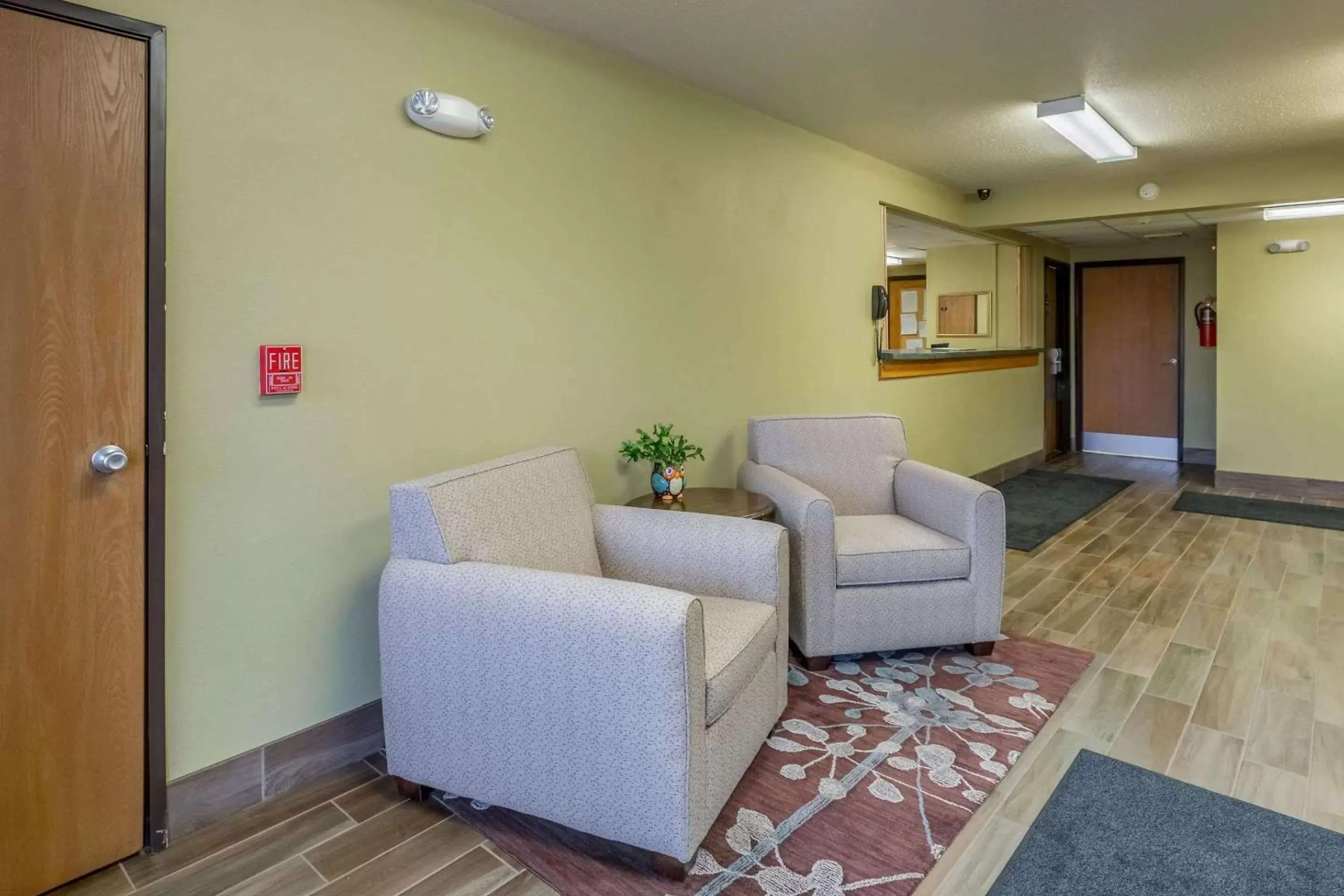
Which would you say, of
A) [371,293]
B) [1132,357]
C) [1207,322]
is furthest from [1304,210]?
[371,293]

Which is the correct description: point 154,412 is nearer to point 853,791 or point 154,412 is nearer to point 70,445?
point 70,445

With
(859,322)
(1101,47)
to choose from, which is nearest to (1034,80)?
(1101,47)

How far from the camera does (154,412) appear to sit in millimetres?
1837

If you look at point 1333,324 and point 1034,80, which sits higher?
point 1034,80

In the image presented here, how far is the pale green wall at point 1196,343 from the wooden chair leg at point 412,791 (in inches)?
312

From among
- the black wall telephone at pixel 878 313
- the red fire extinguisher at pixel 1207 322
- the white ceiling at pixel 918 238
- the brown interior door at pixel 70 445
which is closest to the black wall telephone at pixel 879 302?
the black wall telephone at pixel 878 313

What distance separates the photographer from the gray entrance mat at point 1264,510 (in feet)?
16.7

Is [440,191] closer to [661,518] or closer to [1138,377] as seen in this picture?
[661,518]

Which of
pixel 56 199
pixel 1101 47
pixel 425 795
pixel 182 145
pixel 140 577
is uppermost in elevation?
pixel 1101 47

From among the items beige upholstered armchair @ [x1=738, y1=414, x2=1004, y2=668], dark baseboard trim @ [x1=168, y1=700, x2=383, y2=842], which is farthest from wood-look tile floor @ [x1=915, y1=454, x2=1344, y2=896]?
dark baseboard trim @ [x1=168, y1=700, x2=383, y2=842]

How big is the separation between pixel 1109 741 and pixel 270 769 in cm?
244

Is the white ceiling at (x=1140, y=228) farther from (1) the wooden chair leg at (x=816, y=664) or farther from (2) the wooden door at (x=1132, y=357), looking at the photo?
(1) the wooden chair leg at (x=816, y=664)

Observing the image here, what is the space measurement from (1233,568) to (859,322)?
2.38 meters

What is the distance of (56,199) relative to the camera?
1.68 m
